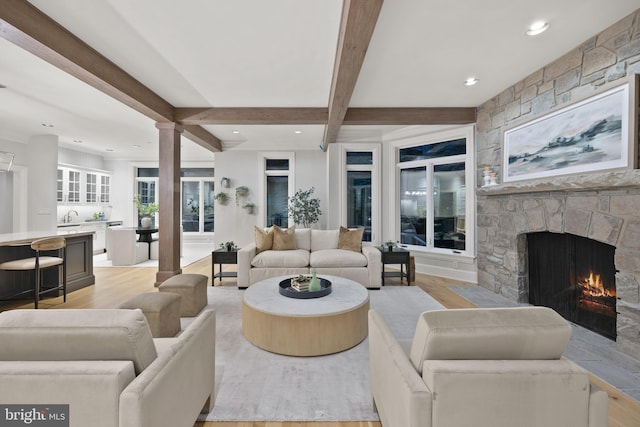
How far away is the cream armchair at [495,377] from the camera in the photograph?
42.1 inches

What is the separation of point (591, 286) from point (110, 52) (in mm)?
5577

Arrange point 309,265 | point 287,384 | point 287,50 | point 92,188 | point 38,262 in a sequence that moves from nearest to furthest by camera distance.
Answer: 1. point 287,384
2. point 287,50
3. point 38,262
4. point 309,265
5. point 92,188

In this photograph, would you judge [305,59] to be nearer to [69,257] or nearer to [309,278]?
[309,278]

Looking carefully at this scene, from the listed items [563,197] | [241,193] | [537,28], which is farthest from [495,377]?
[241,193]

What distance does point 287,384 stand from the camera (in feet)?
6.70

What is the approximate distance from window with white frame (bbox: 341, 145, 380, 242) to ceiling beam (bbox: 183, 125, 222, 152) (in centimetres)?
295

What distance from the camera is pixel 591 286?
2986mm

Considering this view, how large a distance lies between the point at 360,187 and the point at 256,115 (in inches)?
107

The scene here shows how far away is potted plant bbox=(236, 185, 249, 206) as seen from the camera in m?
7.07

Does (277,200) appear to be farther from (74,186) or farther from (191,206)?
(74,186)

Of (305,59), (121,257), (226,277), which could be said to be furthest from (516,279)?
(121,257)

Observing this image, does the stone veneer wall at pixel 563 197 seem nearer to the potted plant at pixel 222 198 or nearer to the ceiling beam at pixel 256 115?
the ceiling beam at pixel 256 115

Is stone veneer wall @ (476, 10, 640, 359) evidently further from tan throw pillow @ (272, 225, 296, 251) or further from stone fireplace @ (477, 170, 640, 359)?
tan throw pillow @ (272, 225, 296, 251)

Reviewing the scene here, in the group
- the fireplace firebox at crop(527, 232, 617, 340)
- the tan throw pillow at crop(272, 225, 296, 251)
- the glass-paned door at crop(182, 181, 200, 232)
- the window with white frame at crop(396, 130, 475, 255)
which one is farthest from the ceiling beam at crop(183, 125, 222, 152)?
the fireplace firebox at crop(527, 232, 617, 340)
